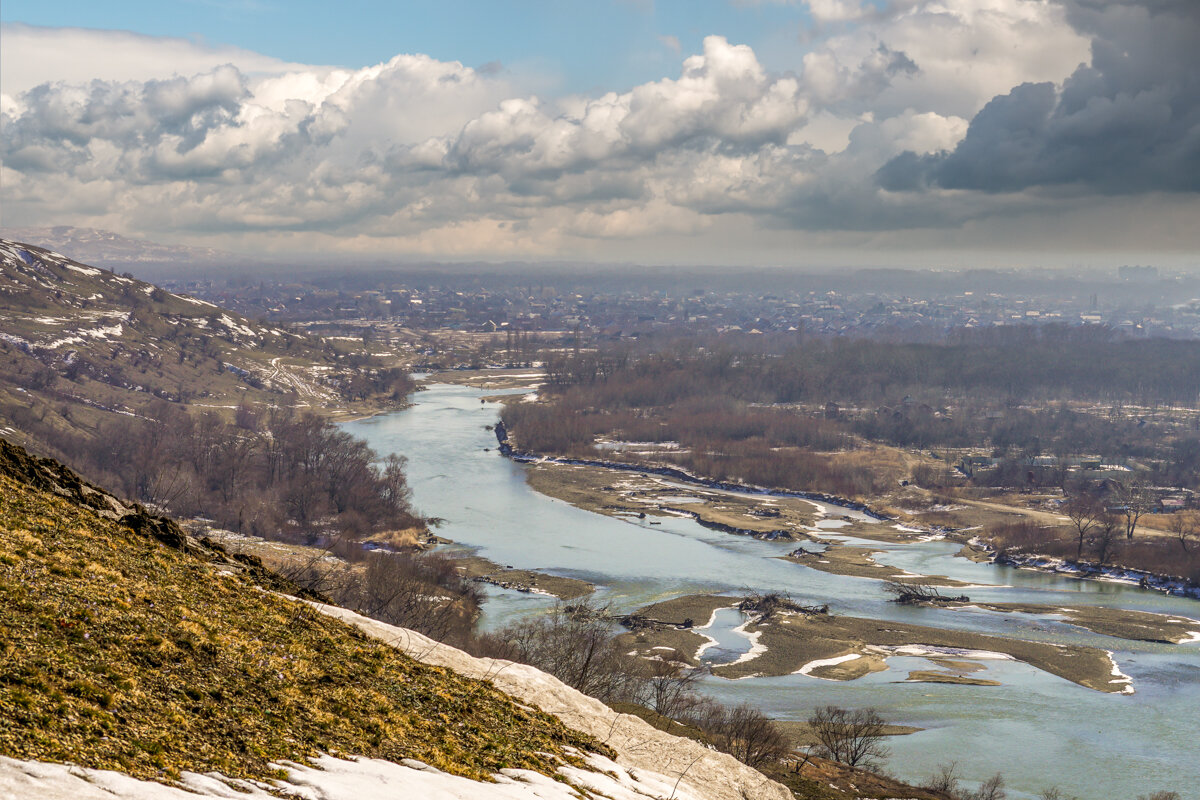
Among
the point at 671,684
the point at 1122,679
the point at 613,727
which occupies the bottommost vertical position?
the point at 1122,679

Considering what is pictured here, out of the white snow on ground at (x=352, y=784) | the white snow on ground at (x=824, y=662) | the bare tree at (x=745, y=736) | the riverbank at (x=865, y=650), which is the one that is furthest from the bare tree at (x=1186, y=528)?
the white snow on ground at (x=352, y=784)

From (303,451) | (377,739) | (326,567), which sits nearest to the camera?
(377,739)

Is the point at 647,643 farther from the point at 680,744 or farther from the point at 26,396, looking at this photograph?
the point at 26,396

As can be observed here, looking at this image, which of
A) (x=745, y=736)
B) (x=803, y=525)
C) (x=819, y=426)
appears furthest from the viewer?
(x=819, y=426)

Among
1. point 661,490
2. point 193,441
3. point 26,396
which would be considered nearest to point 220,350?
point 26,396

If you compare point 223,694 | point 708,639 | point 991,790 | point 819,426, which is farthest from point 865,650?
point 819,426

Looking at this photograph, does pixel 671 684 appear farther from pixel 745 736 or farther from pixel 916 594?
pixel 916 594
